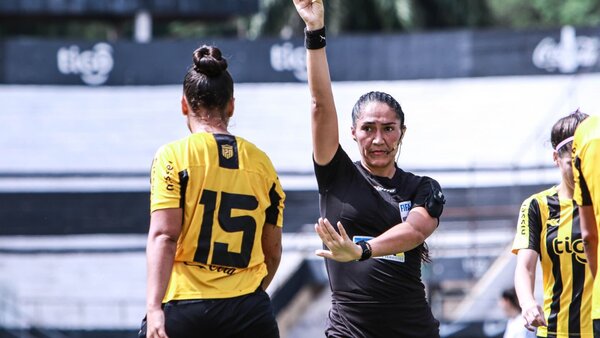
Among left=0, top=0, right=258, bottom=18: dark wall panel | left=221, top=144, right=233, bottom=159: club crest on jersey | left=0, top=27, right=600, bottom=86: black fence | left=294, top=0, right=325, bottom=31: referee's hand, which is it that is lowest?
left=221, top=144, right=233, bottom=159: club crest on jersey

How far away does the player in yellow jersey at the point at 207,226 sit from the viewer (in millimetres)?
4730

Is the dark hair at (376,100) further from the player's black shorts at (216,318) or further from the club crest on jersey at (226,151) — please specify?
the player's black shorts at (216,318)

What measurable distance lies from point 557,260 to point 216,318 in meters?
2.05

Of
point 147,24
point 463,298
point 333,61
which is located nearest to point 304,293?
point 463,298

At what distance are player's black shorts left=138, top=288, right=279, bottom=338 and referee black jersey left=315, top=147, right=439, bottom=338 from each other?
0.48m

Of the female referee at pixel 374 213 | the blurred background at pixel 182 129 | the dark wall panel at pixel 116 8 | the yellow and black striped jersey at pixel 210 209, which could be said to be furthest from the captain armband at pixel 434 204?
the dark wall panel at pixel 116 8

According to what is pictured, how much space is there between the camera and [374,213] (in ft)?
16.7

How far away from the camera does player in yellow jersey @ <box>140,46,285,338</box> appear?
4.73 m

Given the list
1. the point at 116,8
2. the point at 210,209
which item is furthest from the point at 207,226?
the point at 116,8

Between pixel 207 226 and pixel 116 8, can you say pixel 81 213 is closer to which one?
pixel 116 8

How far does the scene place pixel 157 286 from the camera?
4.64 meters

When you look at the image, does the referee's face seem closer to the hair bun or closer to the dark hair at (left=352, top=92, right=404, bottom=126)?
the dark hair at (left=352, top=92, right=404, bottom=126)

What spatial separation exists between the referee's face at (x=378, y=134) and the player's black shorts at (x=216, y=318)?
0.87 meters

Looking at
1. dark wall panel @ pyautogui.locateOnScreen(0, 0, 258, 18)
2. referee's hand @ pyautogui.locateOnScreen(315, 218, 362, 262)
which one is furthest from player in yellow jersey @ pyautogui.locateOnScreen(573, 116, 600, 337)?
dark wall panel @ pyautogui.locateOnScreen(0, 0, 258, 18)
